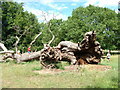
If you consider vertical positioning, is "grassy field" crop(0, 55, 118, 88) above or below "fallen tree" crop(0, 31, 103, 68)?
below

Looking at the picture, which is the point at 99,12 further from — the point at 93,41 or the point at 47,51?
the point at 47,51

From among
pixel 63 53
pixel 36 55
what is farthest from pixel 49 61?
pixel 36 55

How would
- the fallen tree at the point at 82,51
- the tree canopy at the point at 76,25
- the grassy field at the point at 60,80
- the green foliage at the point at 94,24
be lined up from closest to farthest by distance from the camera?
the grassy field at the point at 60,80
the fallen tree at the point at 82,51
the tree canopy at the point at 76,25
the green foliage at the point at 94,24

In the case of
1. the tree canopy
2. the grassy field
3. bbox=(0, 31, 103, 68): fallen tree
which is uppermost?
the tree canopy

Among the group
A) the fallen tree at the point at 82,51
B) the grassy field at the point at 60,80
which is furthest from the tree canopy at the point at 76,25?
the grassy field at the point at 60,80

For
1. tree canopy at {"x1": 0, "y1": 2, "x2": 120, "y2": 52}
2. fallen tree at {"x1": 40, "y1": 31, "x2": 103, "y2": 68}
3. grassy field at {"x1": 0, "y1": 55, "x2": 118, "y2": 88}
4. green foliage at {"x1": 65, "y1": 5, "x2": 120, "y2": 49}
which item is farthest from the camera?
green foliage at {"x1": 65, "y1": 5, "x2": 120, "y2": 49}

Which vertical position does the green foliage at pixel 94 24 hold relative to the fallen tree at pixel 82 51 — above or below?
above

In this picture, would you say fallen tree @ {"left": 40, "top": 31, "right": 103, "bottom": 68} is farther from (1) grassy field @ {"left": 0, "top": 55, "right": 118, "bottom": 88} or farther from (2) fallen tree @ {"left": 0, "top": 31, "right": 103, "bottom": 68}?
(1) grassy field @ {"left": 0, "top": 55, "right": 118, "bottom": 88}

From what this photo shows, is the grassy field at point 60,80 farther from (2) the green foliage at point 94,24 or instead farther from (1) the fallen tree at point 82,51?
(2) the green foliage at point 94,24

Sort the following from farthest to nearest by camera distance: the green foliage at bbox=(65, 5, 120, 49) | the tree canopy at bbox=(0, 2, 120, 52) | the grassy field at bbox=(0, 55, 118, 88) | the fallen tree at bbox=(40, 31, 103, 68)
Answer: the green foliage at bbox=(65, 5, 120, 49)
the tree canopy at bbox=(0, 2, 120, 52)
the fallen tree at bbox=(40, 31, 103, 68)
the grassy field at bbox=(0, 55, 118, 88)

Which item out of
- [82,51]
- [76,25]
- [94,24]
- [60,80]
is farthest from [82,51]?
[94,24]

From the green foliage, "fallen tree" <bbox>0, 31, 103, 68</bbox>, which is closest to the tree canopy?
the green foliage

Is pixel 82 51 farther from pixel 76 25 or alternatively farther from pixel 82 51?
pixel 76 25

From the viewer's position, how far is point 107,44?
27234 millimetres
